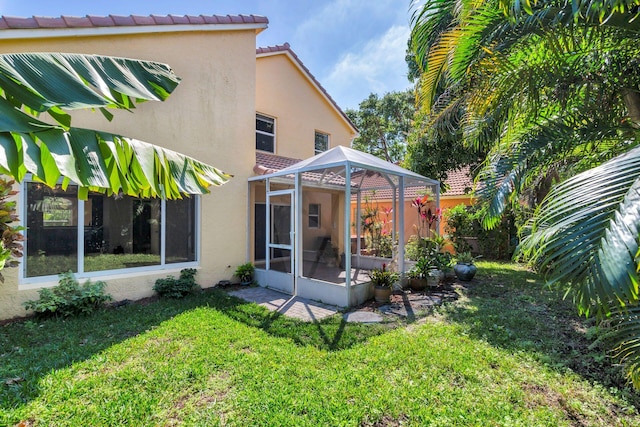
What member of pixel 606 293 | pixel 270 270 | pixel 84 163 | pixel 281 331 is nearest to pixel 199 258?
pixel 270 270

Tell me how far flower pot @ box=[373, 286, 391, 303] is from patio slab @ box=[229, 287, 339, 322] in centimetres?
135

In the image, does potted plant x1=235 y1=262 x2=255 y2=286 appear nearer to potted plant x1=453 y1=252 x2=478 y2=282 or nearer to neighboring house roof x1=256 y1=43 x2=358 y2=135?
potted plant x1=453 y1=252 x2=478 y2=282

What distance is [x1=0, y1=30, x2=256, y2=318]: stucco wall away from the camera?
870 cm

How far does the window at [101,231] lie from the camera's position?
298 inches

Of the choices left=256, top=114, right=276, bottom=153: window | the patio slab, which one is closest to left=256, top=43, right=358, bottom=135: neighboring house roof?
left=256, top=114, right=276, bottom=153: window

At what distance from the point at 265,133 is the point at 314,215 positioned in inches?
177

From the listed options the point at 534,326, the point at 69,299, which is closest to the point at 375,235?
the point at 534,326

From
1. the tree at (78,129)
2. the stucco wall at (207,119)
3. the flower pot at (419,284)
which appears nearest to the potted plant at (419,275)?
the flower pot at (419,284)

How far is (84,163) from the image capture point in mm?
2869

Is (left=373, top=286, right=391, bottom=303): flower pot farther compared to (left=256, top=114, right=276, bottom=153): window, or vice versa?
(left=256, top=114, right=276, bottom=153): window

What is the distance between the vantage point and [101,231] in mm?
8484

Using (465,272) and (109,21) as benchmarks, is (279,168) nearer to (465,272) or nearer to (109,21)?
(109,21)

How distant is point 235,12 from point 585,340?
14074mm

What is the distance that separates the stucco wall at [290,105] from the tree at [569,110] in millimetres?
9300
